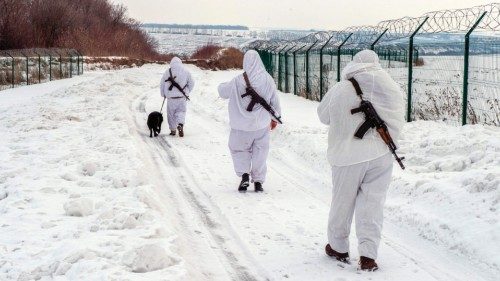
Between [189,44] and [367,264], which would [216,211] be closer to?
[367,264]

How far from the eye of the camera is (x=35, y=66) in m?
39.9

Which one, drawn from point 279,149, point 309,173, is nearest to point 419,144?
point 309,173

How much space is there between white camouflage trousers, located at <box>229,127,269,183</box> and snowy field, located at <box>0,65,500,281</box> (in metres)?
0.31

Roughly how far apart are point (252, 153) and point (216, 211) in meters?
1.54

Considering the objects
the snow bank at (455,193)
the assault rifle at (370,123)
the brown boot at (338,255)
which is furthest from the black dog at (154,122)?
the assault rifle at (370,123)

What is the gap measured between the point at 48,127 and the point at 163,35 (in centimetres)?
18137

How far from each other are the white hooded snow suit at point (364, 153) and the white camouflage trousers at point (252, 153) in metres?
→ 3.13

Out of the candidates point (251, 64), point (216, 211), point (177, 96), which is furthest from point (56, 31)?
point (216, 211)

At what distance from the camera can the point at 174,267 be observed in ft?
16.4

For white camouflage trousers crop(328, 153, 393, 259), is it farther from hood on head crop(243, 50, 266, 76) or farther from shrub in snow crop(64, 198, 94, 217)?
hood on head crop(243, 50, 266, 76)

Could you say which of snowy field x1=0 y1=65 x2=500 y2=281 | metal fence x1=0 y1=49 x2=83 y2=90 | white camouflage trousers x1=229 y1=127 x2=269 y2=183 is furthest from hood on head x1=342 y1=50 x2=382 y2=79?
metal fence x1=0 y1=49 x2=83 y2=90

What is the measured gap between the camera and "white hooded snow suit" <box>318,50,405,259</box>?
5324 millimetres

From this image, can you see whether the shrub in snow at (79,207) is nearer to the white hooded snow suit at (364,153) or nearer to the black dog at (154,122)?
the white hooded snow suit at (364,153)

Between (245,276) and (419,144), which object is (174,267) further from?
(419,144)
